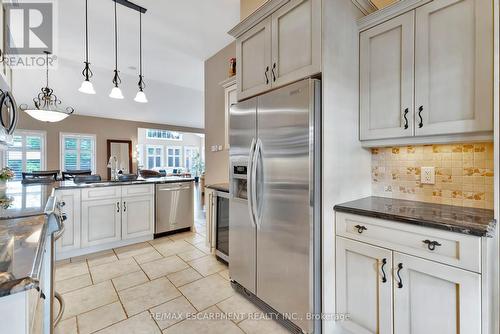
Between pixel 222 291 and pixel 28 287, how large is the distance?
1.92 m

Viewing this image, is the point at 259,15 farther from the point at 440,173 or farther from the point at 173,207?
the point at 173,207

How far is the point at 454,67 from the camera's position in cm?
134

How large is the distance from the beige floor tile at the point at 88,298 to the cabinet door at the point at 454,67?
2.83 meters

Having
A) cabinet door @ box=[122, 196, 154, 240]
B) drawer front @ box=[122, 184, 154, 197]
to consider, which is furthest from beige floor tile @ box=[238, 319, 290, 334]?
drawer front @ box=[122, 184, 154, 197]

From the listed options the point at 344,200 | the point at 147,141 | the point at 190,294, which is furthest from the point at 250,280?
the point at 147,141

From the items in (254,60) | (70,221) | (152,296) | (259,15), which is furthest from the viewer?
(70,221)

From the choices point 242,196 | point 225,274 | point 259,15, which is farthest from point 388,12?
point 225,274

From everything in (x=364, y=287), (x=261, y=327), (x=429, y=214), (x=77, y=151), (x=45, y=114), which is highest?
(x=45, y=114)

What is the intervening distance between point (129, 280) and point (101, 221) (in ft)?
3.76

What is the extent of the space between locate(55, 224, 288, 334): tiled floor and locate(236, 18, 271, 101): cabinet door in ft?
6.12

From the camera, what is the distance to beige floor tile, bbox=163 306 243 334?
5.62ft

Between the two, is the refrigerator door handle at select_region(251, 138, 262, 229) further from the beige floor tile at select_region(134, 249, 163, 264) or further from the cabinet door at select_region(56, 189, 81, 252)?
the cabinet door at select_region(56, 189, 81, 252)

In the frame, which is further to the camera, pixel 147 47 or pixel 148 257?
pixel 147 47

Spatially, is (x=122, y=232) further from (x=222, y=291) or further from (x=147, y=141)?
(x=147, y=141)
